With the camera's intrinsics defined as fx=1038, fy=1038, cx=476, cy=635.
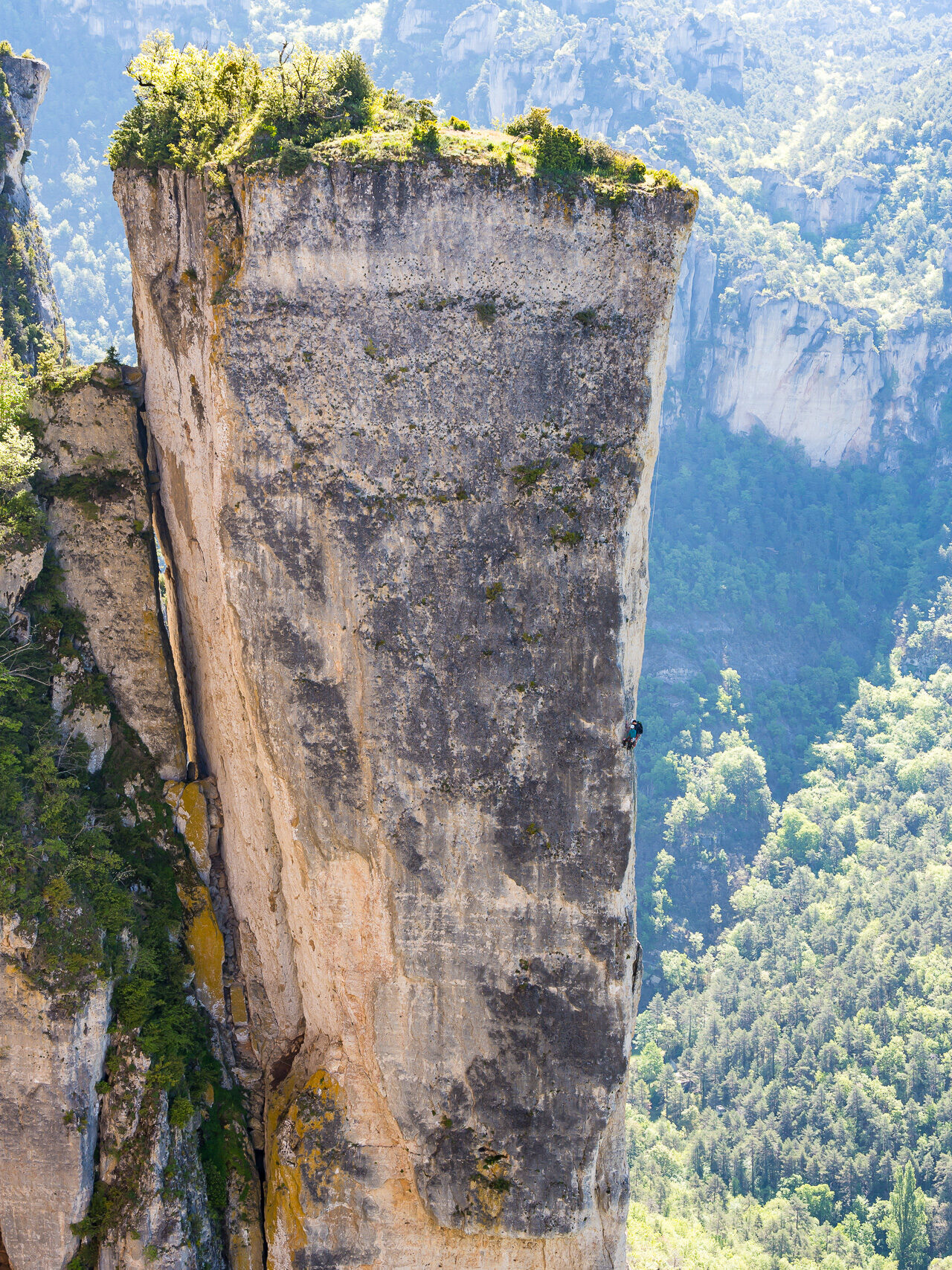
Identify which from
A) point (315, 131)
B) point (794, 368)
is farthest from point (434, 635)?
point (794, 368)

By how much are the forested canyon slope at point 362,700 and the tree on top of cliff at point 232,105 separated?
0.07 meters

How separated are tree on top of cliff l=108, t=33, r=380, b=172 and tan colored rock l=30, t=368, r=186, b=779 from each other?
399 centimetres

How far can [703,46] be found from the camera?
151 meters

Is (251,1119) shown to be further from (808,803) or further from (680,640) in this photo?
(680,640)

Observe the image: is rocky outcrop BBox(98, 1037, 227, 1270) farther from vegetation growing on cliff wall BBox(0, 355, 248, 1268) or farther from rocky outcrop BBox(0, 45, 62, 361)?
rocky outcrop BBox(0, 45, 62, 361)

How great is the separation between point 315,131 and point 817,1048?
57797mm

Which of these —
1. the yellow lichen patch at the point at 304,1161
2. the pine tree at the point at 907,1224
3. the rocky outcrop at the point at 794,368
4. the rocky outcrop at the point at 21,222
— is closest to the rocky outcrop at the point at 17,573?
the yellow lichen patch at the point at 304,1161

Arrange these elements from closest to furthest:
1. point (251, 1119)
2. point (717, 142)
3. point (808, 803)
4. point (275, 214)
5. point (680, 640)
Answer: point (275, 214), point (251, 1119), point (808, 803), point (680, 640), point (717, 142)

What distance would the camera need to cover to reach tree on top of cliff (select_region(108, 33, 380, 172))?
14.8 meters

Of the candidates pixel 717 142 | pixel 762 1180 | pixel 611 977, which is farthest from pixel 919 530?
pixel 611 977

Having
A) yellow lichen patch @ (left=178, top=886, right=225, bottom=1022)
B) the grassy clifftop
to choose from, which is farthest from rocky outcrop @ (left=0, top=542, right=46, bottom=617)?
the grassy clifftop

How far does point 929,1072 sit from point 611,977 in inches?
1883

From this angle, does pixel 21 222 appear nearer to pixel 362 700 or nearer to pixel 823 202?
pixel 362 700

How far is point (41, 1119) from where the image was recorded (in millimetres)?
14633
